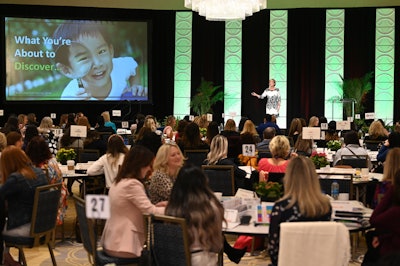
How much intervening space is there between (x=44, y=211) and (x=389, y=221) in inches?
111

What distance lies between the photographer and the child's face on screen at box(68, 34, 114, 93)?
766 inches

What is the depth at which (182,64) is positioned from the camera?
817 inches

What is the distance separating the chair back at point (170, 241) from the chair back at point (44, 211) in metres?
1.41

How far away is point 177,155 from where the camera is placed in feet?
20.9

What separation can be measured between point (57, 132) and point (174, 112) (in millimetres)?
8364

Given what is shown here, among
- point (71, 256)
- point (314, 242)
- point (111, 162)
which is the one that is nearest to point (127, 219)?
point (314, 242)

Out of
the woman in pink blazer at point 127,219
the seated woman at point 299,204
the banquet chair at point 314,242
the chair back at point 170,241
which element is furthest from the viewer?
the woman in pink blazer at point 127,219

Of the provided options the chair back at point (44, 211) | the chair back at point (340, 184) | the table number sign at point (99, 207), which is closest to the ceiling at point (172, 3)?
the chair back at point (340, 184)

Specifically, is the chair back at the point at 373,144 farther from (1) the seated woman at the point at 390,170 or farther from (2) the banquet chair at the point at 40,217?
(2) the banquet chair at the point at 40,217

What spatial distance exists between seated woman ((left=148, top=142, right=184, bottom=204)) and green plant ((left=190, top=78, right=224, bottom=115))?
13385mm

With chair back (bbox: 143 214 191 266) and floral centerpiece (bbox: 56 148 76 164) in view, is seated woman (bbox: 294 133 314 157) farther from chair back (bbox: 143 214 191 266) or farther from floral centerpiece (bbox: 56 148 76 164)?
chair back (bbox: 143 214 191 266)

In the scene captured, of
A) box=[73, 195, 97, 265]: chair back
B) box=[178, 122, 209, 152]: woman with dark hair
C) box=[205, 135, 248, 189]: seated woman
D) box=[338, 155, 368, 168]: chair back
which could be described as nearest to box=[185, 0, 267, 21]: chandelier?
box=[178, 122, 209, 152]: woman with dark hair

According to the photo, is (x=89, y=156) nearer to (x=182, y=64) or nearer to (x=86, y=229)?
(x=86, y=229)

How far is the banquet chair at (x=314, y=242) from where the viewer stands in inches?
176
